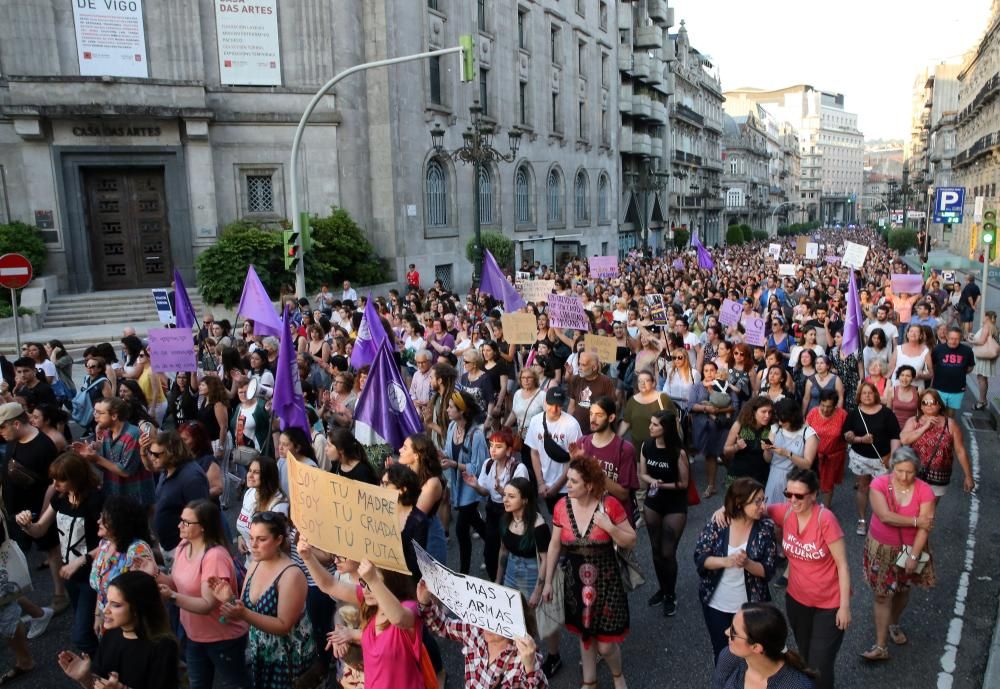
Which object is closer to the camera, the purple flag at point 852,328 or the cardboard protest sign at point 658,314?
the purple flag at point 852,328

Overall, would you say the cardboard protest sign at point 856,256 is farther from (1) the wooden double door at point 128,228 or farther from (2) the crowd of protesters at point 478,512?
(1) the wooden double door at point 128,228

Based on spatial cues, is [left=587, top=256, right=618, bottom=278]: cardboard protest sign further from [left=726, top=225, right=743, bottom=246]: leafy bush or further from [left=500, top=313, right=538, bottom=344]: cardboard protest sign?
[left=726, top=225, right=743, bottom=246]: leafy bush

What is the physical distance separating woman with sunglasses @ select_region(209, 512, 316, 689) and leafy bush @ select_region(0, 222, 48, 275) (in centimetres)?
2010

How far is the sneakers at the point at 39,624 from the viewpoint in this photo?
586 cm

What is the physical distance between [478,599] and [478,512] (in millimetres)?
3082

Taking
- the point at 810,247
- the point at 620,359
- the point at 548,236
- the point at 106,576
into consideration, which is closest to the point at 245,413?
the point at 106,576

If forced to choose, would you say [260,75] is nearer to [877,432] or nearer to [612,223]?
[877,432]

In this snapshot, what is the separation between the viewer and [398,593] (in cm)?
402

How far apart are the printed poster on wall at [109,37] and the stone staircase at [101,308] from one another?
19.9ft

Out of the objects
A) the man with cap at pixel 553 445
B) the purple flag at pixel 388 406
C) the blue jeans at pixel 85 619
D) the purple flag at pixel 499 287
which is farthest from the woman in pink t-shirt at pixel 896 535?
the purple flag at pixel 499 287

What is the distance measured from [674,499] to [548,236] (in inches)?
1327

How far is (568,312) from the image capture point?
429 inches

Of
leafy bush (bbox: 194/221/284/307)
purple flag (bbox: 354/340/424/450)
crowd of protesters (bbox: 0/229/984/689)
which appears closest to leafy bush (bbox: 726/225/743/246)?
leafy bush (bbox: 194/221/284/307)

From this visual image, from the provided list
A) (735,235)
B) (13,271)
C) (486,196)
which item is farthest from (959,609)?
(735,235)
